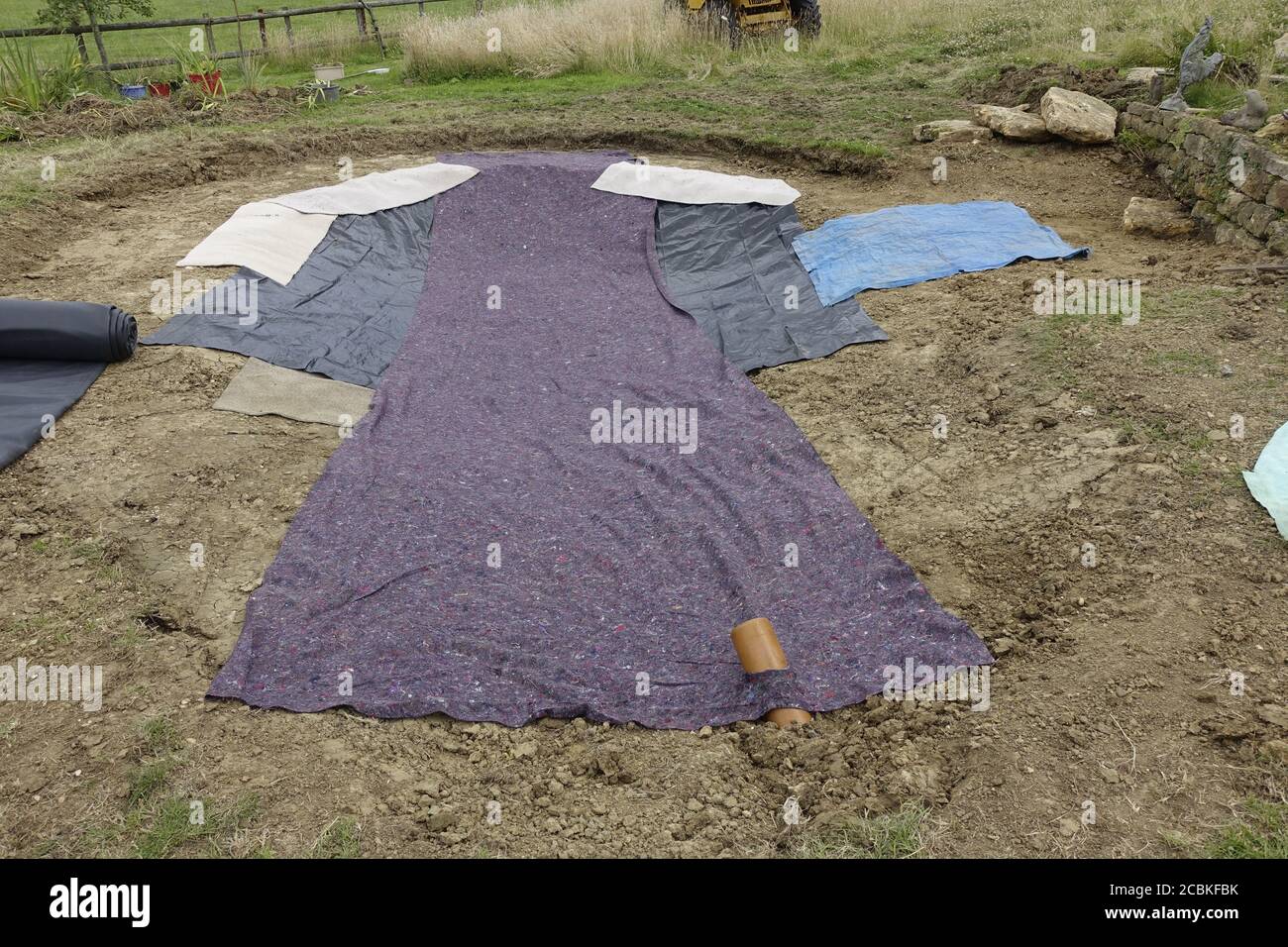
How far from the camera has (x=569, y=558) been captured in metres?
4.22

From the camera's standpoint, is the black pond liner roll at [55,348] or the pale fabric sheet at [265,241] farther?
the pale fabric sheet at [265,241]

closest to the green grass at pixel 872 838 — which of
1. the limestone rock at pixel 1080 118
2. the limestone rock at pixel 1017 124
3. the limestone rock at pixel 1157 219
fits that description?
the limestone rock at pixel 1157 219

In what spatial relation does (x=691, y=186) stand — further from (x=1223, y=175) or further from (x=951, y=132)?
(x=1223, y=175)

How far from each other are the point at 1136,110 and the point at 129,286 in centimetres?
751

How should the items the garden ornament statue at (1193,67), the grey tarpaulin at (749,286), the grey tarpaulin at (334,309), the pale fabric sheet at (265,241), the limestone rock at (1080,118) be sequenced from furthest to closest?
the limestone rock at (1080,118), the garden ornament statue at (1193,67), the pale fabric sheet at (265,241), the grey tarpaulin at (749,286), the grey tarpaulin at (334,309)

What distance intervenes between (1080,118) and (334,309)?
5.98m

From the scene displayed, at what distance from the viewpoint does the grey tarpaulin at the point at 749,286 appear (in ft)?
19.4

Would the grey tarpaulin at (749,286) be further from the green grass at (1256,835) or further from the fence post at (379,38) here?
A: the fence post at (379,38)

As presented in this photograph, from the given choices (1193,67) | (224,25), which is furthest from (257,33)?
(1193,67)

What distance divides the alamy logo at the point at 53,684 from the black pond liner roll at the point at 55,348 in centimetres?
197

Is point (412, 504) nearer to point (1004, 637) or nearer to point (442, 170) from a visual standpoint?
point (1004, 637)

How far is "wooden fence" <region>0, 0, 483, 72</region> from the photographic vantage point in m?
12.0

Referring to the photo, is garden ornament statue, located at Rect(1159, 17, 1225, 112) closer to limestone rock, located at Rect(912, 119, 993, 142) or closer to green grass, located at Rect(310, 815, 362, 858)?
limestone rock, located at Rect(912, 119, 993, 142)
